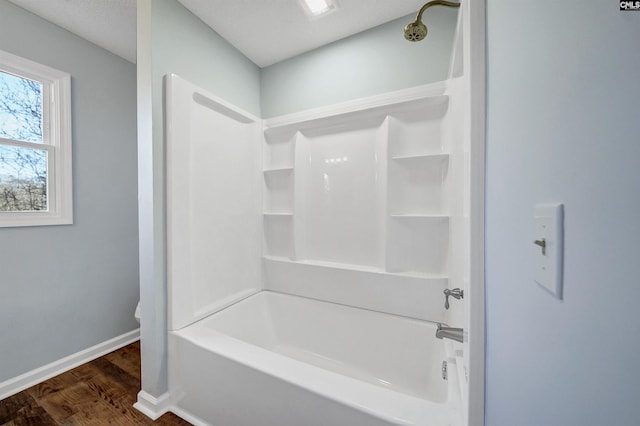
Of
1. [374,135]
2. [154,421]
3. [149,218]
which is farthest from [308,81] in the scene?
[154,421]

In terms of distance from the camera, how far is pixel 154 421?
1402mm

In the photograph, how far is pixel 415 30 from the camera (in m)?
1.33

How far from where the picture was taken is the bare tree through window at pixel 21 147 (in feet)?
5.42

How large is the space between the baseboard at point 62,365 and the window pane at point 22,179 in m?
1.15

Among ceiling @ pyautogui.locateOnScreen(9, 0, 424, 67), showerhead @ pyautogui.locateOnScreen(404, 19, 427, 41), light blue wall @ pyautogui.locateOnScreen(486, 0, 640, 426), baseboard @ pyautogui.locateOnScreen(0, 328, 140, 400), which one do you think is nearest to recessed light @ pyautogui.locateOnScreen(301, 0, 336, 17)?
ceiling @ pyautogui.locateOnScreen(9, 0, 424, 67)

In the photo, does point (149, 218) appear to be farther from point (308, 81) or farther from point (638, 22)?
point (638, 22)

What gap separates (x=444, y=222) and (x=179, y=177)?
5.69 feet

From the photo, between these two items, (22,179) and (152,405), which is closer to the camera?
(152,405)

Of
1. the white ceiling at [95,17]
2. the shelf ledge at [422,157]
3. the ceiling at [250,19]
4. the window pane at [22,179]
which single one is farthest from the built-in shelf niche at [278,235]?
the white ceiling at [95,17]

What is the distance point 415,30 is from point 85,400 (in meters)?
3.02

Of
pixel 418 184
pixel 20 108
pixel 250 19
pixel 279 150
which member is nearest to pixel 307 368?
pixel 418 184

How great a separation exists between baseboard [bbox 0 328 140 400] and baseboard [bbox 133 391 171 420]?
838 mm

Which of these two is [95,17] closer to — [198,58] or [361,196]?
[198,58]

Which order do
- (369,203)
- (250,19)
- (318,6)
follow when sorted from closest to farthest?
(318,6)
(250,19)
(369,203)
